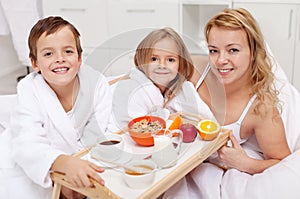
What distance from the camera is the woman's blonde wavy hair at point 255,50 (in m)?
1.26

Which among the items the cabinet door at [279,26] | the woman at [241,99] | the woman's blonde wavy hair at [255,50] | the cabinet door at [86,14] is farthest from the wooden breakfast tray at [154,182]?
the cabinet door at [86,14]

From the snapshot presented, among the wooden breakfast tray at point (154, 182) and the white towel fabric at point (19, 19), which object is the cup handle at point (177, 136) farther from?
the white towel fabric at point (19, 19)

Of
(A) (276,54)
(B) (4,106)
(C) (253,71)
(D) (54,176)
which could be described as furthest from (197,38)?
(D) (54,176)

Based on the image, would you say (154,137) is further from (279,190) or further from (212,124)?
(279,190)

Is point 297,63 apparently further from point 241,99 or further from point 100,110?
point 100,110

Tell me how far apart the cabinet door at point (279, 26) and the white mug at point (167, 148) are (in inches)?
43.6

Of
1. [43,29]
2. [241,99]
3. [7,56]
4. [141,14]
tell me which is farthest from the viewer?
[7,56]

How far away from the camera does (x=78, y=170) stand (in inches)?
37.8

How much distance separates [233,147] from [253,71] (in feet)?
0.90

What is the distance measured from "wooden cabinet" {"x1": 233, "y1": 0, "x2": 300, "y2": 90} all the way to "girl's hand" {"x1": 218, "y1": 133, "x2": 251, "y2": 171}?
3.09 feet

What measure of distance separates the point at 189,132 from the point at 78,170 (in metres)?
0.33

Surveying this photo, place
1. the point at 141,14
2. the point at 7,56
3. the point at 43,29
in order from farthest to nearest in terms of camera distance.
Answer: the point at 7,56
the point at 141,14
the point at 43,29

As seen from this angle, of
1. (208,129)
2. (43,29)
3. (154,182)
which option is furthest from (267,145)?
(43,29)

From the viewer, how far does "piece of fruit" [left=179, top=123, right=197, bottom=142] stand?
1121mm
